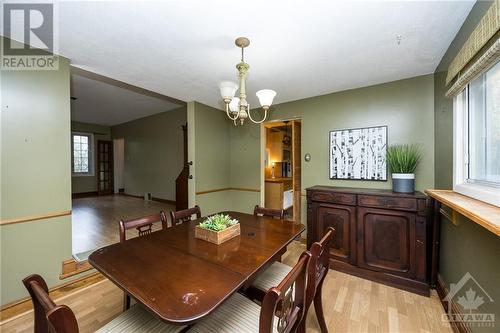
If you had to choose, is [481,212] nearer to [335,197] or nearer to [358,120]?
[335,197]

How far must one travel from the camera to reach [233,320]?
1.06 meters

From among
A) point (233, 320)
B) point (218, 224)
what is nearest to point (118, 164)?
point (218, 224)

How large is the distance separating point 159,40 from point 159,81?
37.7 inches

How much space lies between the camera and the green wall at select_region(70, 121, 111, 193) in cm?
664

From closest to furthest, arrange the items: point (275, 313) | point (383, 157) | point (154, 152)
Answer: point (275, 313) → point (383, 157) → point (154, 152)

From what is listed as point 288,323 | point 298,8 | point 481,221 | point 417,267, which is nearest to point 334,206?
point 417,267

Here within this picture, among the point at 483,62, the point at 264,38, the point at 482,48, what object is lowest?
the point at 483,62

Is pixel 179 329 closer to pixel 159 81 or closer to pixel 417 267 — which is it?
pixel 417 267

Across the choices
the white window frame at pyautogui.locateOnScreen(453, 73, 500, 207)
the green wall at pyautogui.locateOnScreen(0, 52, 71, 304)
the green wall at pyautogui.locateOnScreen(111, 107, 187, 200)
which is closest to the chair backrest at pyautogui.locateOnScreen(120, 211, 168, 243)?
the green wall at pyautogui.locateOnScreen(0, 52, 71, 304)

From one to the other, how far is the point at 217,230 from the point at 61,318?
0.84 metres

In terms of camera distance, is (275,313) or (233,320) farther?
(233,320)

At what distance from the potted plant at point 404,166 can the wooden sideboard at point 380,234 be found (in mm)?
116

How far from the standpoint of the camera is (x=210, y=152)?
12.2 feet

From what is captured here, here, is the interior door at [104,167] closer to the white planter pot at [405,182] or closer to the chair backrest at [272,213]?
the chair backrest at [272,213]
